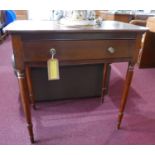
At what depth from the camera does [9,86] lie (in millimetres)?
1767

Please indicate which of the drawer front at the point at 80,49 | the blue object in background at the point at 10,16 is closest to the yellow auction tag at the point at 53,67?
the drawer front at the point at 80,49

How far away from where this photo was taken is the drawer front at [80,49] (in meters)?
0.82

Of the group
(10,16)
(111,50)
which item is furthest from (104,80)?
(10,16)

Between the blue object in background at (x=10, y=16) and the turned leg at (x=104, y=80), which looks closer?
the turned leg at (x=104, y=80)

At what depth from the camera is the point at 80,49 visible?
33.9 inches

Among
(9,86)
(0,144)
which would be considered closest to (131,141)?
(0,144)

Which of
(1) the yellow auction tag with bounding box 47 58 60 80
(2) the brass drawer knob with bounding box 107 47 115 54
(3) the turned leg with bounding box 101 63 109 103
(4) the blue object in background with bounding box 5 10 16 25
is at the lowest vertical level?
(3) the turned leg with bounding box 101 63 109 103

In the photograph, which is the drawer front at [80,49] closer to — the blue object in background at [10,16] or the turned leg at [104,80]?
the turned leg at [104,80]

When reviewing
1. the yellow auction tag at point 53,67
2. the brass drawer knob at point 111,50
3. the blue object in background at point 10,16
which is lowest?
the blue object in background at point 10,16

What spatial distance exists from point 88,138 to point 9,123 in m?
0.56

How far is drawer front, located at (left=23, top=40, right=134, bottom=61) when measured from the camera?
2.69ft

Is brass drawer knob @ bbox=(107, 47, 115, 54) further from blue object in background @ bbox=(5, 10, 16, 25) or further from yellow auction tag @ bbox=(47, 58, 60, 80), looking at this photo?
blue object in background @ bbox=(5, 10, 16, 25)

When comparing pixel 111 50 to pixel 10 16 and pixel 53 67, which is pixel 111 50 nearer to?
pixel 53 67

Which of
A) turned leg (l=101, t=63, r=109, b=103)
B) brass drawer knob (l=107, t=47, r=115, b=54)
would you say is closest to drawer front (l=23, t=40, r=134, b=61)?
brass drawer knob (l=107, t=47, r=115, b=54)
